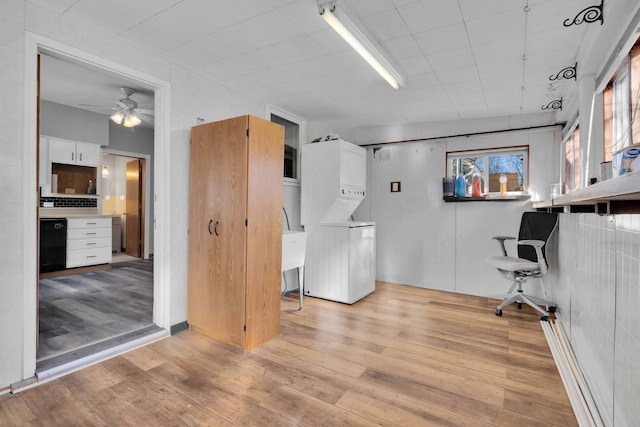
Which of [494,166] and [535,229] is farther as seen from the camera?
[494,166]

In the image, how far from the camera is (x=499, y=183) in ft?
13.8

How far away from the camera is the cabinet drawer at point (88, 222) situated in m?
5.00

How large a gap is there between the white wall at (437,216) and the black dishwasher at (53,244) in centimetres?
469

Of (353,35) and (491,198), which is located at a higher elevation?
(353,35)

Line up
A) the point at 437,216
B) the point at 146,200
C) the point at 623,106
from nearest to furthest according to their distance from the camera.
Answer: the point at 623,106, the point at 437,216, the point at 146,200

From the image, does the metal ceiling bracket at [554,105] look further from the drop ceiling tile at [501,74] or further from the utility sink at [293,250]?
the utility sink at [293,250]

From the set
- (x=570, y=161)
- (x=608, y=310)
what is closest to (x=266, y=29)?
(x=608, y=310)

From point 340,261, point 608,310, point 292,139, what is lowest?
point 340,261

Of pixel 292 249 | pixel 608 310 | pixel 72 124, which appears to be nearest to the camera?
pixel 608 310

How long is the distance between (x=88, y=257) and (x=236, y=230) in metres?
4.19

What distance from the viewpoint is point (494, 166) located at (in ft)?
14.0

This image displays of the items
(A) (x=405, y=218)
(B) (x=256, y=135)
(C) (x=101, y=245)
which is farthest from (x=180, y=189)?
(C) (x=101, y=245)

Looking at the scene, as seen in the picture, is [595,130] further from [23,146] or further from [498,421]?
[23,146]

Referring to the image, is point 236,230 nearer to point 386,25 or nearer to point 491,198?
point 386,25
